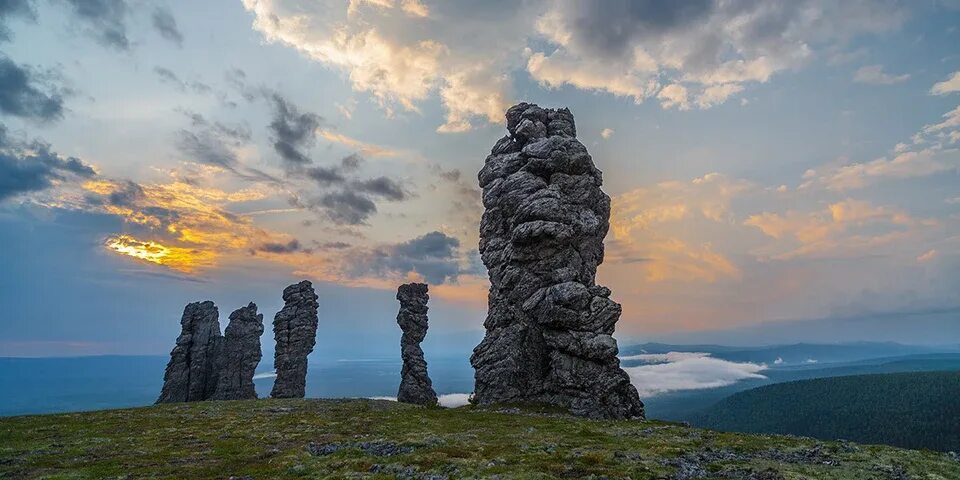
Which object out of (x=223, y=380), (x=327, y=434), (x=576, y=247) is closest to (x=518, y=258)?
(x=576, y=247)

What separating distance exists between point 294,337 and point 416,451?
263 feet

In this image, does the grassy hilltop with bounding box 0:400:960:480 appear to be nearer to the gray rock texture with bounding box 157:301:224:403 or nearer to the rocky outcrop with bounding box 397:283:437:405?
the rocky outcrop with bounding box 397:283:437:405

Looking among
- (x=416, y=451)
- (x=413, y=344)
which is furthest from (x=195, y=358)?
(x=416, y=451)

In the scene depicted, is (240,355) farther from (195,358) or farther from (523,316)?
(523,316)

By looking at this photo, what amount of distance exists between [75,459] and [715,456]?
5062 cm

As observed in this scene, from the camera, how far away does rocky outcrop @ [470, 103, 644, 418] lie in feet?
240

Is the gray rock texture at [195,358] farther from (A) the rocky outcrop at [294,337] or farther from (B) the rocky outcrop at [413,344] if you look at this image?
(B) the rocky outcrop at [413,344]

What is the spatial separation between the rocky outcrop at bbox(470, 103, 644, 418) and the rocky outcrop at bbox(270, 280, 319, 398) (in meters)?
46.0

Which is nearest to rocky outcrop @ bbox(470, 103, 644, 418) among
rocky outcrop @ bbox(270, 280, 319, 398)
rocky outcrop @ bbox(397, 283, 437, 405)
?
rocky outcrop @ bbox(397, 283, 437, 405)

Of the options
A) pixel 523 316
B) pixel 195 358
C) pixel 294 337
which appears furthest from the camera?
pixel 294 337

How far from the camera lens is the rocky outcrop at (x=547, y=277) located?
2884 inches

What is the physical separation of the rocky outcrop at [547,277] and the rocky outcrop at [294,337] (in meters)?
46.0

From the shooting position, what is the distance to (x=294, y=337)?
359ft

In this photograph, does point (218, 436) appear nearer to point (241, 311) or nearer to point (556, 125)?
point (241, 311)
